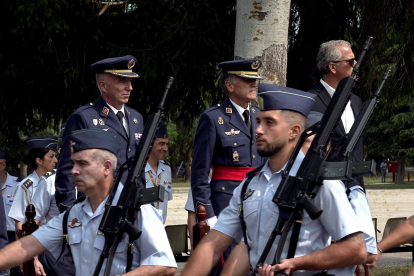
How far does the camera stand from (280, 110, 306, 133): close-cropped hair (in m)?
3.52

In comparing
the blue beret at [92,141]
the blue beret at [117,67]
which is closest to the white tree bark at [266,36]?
the blue beret at [117,67]

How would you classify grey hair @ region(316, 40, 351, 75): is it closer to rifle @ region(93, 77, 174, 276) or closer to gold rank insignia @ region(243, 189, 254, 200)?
gold rank insignia @ region(243, 189, 254, 200)

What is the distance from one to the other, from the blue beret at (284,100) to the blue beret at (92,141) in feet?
2.88

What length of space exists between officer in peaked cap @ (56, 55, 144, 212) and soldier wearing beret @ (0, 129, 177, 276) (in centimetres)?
133

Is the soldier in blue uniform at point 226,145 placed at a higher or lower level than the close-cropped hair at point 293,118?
lower

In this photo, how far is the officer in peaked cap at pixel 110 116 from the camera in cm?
526

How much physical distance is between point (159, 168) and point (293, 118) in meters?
4.53

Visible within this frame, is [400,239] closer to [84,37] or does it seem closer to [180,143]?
[84,37]

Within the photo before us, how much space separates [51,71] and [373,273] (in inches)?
199

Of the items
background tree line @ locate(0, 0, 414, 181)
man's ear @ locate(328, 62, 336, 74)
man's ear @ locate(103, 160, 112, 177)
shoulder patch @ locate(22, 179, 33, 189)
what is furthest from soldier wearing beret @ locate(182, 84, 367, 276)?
background tree line @ locate(0, 0, 414, 181)

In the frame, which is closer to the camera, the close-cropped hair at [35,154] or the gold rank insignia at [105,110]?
the gold rank insignia at [105,110]

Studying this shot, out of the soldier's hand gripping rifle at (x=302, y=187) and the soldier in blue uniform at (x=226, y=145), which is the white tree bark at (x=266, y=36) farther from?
the soldier's hand gripping rifle at (x=302, y=187)

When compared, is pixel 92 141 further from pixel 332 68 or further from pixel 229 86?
pixel 332 68

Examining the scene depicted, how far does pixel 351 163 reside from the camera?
3.28m
